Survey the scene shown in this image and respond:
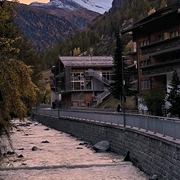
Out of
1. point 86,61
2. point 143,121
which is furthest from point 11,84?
point 86,61

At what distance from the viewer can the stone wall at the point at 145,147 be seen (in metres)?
15.7

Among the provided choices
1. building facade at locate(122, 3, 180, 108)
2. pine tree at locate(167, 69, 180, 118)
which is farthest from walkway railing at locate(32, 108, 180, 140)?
building facade at locate(122, 3, 180, 108)

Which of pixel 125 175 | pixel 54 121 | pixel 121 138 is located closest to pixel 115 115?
pixel 121 138

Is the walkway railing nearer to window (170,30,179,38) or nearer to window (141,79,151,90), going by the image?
window (141,79,151,90)

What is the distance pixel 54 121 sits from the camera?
60969mm

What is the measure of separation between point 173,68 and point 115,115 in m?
16.9

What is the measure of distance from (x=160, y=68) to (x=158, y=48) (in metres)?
2.47

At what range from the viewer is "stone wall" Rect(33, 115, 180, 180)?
15.7 m

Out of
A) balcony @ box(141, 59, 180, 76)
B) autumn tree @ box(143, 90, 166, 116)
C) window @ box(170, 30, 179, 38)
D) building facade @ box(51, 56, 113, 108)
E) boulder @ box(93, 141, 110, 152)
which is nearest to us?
boulder @ box(93, 141, 110, 152)

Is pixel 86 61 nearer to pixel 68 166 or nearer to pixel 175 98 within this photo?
pixel 175 98

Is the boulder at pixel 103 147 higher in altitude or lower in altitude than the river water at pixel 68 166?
higher

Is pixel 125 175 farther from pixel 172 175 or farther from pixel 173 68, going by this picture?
pixel 173 68

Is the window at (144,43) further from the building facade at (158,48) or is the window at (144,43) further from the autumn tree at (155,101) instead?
the autumn tree at (155,101)

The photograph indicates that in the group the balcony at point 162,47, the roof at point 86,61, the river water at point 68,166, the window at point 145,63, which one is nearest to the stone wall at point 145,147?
the river water at point 68,166
